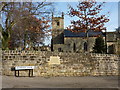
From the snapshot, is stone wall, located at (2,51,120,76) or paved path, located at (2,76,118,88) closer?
paved path, located at (2,76,118,88)

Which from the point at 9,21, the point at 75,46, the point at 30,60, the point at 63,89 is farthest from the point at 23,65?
the point at 75,46

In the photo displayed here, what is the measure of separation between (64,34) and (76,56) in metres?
40.8

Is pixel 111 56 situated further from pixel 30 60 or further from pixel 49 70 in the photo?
pixel 30 60

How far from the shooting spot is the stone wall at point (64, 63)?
37.9 ft

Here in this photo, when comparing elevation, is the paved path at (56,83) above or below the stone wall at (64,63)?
below

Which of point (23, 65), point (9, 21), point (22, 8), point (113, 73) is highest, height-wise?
point (22, 8)

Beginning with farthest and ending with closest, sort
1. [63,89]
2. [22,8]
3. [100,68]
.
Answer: [22,8], [100,68], [63,89]

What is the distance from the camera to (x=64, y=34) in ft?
173

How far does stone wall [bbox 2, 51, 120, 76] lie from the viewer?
455 inches

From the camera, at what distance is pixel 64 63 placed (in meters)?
12.1

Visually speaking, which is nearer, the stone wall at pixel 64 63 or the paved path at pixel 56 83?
the paved path at pixel 56 83

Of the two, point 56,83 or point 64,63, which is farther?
point 64,63

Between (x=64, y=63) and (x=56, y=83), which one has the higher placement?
(x=64, y=63)

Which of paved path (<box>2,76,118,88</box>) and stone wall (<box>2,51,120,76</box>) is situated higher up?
stone wall (<box>2,51,120,76</box>)
